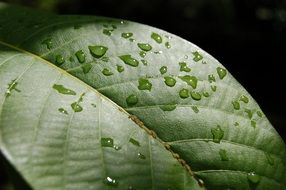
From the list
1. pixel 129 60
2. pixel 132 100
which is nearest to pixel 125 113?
pixel 132 100

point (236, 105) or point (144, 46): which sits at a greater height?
point (144, 46)

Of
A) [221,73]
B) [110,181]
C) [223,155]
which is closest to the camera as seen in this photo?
[110,181]

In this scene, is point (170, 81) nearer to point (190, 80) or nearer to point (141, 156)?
A: point (190, 80)

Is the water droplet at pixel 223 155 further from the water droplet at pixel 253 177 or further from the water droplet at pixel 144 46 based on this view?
the water droplet at pixel 144 46

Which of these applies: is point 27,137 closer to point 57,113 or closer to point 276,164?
point 57,113

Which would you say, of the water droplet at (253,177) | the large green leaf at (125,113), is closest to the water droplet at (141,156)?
the large green leaf at (125,113)

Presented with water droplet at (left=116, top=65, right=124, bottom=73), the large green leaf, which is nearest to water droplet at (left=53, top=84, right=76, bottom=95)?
the large green leaf
